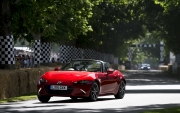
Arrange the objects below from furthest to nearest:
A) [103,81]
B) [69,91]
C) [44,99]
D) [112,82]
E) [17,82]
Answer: [17,82] < [112,82] < [103,81] < [44,99] < [69,91]

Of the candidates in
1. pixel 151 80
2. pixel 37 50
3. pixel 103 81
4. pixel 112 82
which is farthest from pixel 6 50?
pixel 151 80

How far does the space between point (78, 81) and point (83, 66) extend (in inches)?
71.5

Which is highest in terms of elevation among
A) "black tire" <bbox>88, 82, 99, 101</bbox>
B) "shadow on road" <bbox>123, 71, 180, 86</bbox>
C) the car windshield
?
the car windshield

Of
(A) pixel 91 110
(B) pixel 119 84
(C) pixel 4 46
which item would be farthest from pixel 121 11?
(A) pixel 91 110

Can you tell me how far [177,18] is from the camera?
66.4 m

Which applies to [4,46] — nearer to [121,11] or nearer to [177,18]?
[177,18]

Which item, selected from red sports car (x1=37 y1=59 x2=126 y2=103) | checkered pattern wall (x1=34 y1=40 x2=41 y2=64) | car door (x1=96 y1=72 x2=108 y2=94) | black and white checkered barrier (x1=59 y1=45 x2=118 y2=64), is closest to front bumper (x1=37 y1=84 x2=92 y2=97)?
red sports car (x1=37 y1=59 x2=126 y2=103)

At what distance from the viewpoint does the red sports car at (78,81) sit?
63.0 feet

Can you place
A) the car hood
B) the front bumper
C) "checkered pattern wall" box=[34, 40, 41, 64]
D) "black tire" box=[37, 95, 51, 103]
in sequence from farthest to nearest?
"checkered pattern wall" box=[34, 40, 41, 64] < "black tire" box=[37, 95, 51, 103] < the car hood < the front bumper

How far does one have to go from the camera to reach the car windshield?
68.6ft

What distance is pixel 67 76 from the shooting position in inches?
765

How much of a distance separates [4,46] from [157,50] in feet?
495

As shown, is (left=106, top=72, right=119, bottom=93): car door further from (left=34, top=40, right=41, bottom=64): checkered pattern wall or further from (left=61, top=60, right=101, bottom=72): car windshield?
(left=34, top=40, right=41, bottom=64): checkered pattern wall

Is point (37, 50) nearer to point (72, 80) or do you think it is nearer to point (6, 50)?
point (6, 50)
